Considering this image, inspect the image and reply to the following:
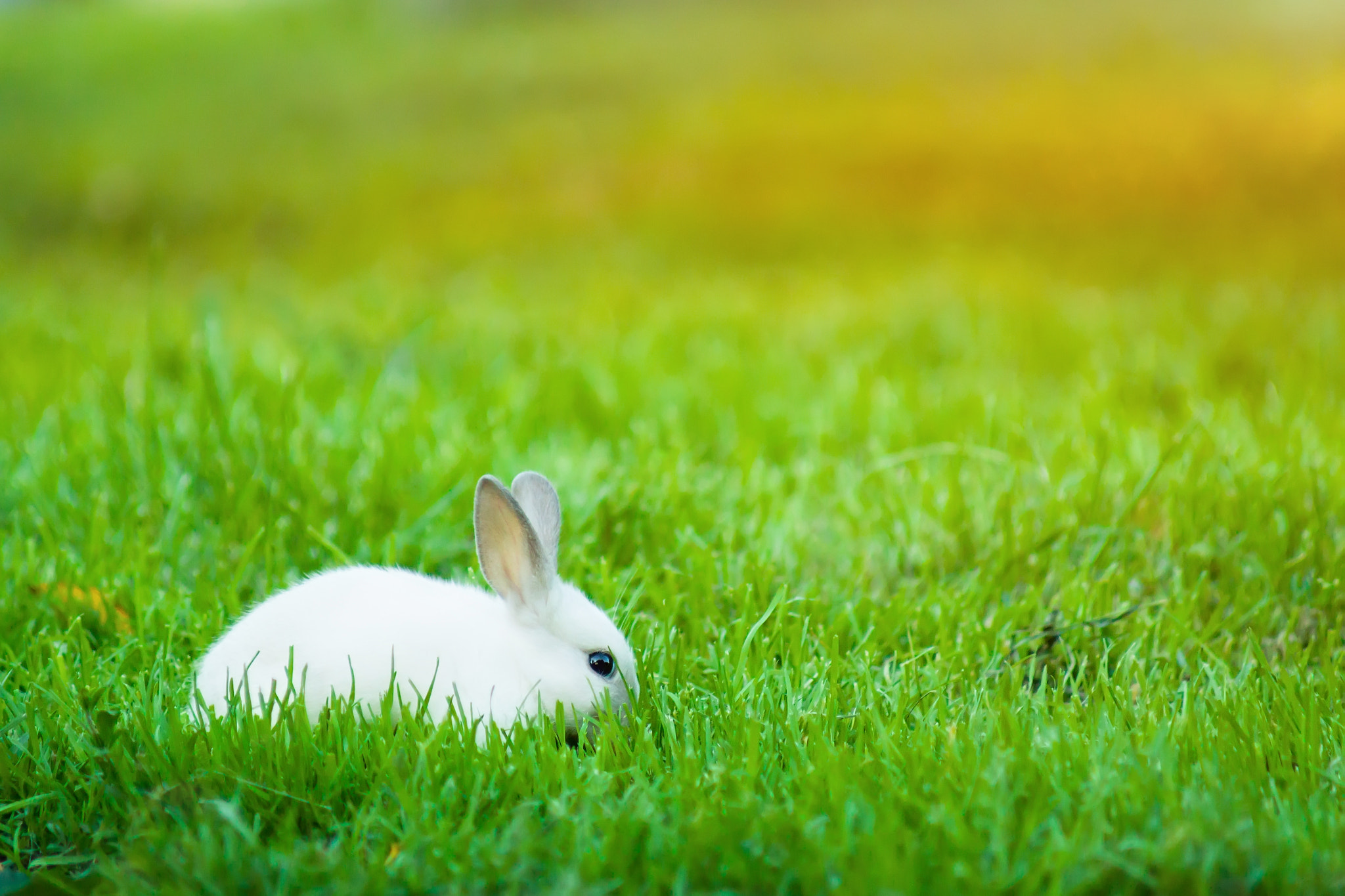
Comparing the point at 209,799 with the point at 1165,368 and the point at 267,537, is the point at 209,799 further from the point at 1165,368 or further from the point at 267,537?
the point at 1165,368

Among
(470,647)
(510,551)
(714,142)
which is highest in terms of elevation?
(714,142)

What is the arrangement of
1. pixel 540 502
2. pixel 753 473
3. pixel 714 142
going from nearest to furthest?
pixel 540 502 < pixel 753 473 < pixel 714 142

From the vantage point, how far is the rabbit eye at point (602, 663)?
1.89 metres

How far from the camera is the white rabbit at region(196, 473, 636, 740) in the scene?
6.06 ft

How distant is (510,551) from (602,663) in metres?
0.23

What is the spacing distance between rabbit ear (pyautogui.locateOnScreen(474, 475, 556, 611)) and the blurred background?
4.80 meters

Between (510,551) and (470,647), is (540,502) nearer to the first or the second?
(510,551)

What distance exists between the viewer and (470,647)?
1890 millimetres

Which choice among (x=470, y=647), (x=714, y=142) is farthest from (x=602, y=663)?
(x=714, y=142)

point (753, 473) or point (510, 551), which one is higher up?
point (510, 551)

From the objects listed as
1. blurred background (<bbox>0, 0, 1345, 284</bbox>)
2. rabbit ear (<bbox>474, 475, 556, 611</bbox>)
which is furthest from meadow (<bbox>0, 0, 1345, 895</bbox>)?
rabbit ear (<bbox>474, 475, 556, 611</bbox>)

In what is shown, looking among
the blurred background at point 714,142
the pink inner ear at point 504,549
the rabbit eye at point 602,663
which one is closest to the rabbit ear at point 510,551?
the pink inner ear at point 504,549

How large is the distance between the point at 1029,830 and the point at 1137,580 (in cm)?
120

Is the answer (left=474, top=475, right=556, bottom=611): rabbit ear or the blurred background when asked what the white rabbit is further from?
the blurred background
